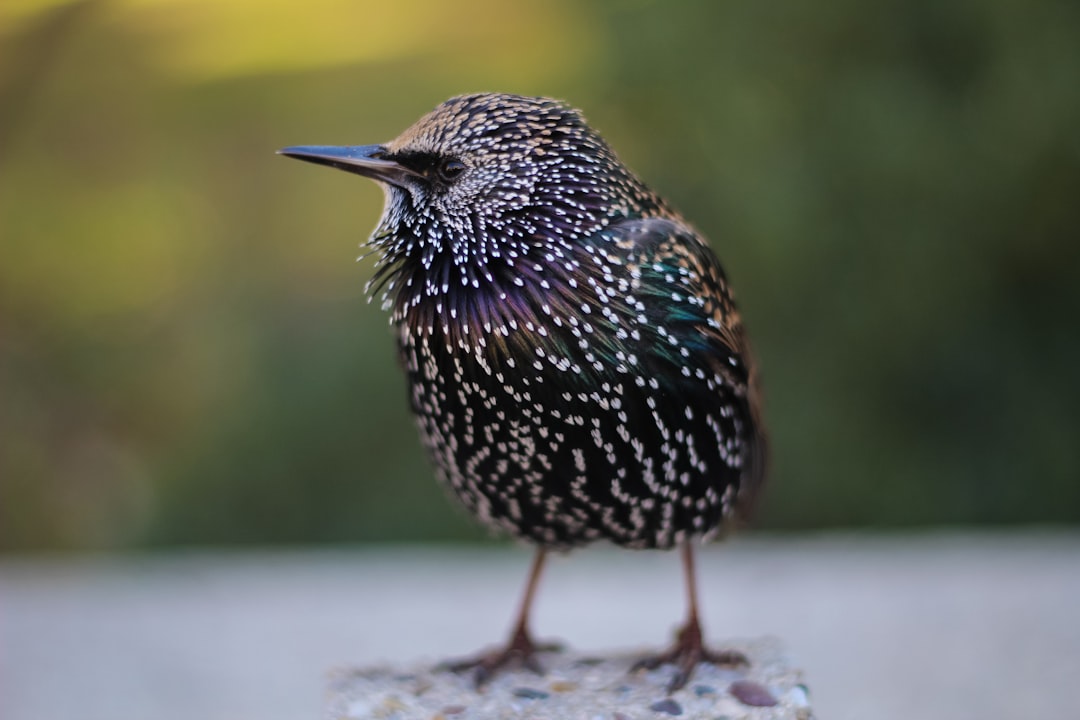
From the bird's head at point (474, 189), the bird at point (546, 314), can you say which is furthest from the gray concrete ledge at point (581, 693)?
the bird's head at point (474, 189)

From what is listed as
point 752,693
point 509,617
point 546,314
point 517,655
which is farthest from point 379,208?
point 752,693

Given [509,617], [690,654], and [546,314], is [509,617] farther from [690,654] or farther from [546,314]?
[546,314]

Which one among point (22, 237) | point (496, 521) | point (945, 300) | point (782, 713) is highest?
point (22, 237)

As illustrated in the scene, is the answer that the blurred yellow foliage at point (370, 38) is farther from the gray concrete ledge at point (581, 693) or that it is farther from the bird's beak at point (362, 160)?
the gray concrete ledge at point (581, 693)

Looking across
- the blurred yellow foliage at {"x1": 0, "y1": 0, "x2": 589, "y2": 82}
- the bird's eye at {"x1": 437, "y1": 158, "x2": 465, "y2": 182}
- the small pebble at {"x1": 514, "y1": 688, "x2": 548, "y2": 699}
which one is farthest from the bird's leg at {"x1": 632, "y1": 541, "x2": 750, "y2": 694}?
the blurred yellow foliage at {"x1": 0, "y1": 0, "x2": 589, "y2": 82}

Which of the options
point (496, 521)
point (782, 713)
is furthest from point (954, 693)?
point (496, 521)

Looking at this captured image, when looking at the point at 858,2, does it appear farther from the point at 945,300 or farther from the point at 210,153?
the point at 210,153
